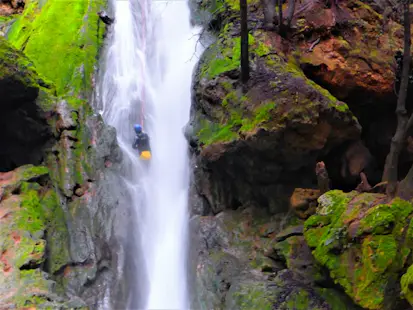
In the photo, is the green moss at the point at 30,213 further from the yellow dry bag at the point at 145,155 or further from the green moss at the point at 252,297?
the green moss at the point at 252,297

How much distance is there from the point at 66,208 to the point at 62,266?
182 cm

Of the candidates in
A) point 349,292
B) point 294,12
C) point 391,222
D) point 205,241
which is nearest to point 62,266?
point 205,241

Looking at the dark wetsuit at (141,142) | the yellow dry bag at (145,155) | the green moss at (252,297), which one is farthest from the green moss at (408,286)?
the dark wetsuit at (141,142)

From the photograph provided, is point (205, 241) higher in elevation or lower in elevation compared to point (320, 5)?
lower

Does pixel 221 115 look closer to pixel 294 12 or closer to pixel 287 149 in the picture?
pixel 287 149

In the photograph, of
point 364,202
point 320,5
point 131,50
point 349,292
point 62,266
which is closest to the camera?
point 349,292

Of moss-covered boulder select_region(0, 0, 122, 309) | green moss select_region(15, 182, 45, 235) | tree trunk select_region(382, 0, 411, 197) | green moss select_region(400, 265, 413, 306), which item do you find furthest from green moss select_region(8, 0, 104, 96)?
green moss select_region(400, 265, 413, 306)

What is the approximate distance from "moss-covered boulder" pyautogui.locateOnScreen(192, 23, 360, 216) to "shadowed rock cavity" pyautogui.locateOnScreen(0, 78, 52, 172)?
4.58 m

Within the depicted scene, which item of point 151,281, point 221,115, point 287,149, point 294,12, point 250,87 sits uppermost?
point 294,12

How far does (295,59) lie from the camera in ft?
39.3

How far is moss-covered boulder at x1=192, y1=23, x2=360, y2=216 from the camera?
9758mm

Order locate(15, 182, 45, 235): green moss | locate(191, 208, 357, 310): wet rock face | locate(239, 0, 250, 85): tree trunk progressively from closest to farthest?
locate(191, 208, 357, 310): wet rock face, locate(15, 182, 45, 235): green moss, locate(239, 0, 250, 85): tree trunk

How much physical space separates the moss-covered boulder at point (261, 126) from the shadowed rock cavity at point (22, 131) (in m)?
4.58

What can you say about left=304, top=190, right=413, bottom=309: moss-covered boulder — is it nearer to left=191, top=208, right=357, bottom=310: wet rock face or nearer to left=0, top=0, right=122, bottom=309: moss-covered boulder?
left=191, top=208, right=357, bottom=310: wet rock face
